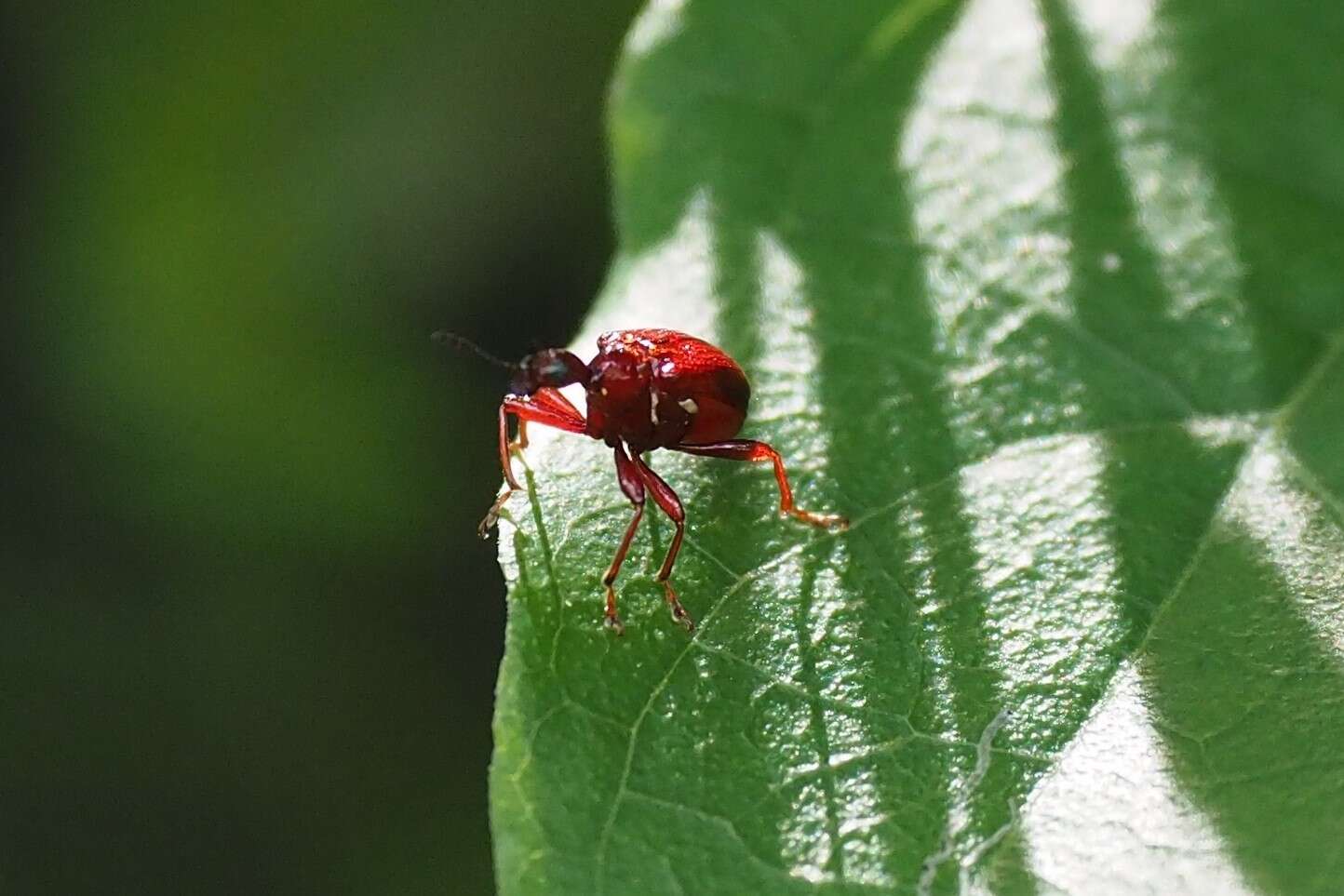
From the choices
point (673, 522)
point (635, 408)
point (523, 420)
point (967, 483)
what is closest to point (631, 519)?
point (673, 522)

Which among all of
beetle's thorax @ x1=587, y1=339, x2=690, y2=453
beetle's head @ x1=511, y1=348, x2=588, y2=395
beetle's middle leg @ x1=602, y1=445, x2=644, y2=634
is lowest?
beetle's middle leg @ x1=602, y1=445, x2=644, y2=634

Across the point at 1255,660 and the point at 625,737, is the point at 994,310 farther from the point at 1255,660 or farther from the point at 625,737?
the point at 625,737

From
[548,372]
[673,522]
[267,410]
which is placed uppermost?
[267,410]

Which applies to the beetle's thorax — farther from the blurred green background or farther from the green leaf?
the blurred green background

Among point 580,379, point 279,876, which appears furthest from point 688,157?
A: point 279,876

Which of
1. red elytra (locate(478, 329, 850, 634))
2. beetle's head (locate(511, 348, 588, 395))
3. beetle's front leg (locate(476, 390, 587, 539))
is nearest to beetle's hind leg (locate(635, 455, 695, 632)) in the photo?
red elytra (locate(478, 329, 850, 634))

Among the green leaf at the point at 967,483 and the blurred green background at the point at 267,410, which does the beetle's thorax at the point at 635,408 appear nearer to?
the green leaf at the point at 967,483

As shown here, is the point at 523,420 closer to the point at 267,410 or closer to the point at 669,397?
the point at 669,397
